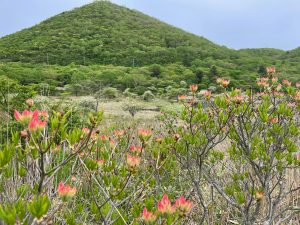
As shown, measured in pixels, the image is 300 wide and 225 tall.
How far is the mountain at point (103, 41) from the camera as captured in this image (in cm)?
3316

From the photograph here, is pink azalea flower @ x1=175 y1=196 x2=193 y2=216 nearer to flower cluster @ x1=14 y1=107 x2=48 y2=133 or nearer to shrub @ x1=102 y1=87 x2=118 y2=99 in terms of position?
flower cluster @ x1=14 y1=107 x2=48 y2=133

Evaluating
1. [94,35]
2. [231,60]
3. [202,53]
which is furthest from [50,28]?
[231,60]

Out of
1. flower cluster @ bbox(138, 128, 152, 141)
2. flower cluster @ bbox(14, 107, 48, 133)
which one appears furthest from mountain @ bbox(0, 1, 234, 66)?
flower cluster @ bbox(14, 107, 48, 133)

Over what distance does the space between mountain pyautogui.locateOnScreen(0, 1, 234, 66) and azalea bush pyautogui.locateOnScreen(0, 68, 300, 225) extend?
29972 millimetres

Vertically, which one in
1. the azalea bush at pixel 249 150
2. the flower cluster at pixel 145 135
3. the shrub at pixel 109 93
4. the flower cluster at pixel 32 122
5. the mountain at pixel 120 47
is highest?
the mountain at pixel 120 47

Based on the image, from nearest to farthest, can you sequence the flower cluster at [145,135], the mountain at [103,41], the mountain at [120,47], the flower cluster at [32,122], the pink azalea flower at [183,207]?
the flower cluster at [32,122]
the pink azalea flower at [183,207]
the flower cluster at [145,135]
the mountain at [120,47]
the mountain at [103,41]

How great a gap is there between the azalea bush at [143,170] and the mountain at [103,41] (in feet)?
98.3

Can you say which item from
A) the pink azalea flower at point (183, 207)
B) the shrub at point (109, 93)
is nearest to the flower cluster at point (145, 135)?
the pink azalea flower at point (183, 207)

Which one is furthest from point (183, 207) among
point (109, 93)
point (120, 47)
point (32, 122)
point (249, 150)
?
point (120, 47)

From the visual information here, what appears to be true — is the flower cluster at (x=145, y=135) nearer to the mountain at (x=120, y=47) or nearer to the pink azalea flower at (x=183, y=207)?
the pink azalea flower at (x=183, y=207)

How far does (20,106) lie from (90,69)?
2123 centimetres

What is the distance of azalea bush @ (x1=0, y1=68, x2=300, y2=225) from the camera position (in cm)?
112

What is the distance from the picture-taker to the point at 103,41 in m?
36.8

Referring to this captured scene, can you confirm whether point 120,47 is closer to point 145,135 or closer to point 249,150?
point 249,150
